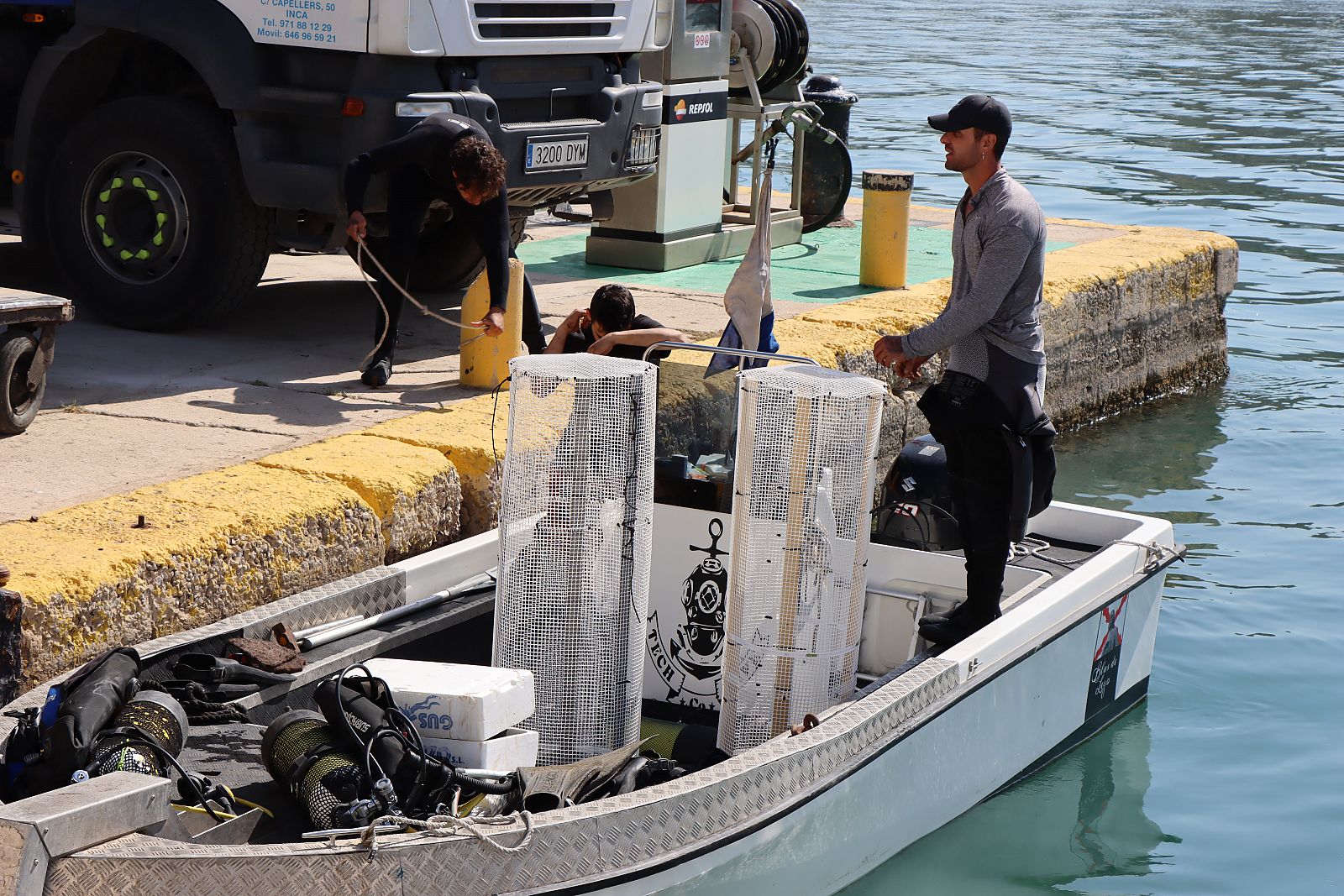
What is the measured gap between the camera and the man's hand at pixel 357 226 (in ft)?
22.6

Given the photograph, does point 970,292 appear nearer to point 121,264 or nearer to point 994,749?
point 994,749

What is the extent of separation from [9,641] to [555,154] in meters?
4.20

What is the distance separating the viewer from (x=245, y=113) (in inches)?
287

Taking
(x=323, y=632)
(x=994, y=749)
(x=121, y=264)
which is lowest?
(x=994, y=749)

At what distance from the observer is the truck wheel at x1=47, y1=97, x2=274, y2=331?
7.45m

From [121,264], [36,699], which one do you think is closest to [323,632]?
[36,699]

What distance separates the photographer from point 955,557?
227 inches

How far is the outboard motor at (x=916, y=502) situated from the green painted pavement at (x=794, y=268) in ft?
10.8

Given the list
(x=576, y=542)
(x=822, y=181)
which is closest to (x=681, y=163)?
(x=822, y=181)

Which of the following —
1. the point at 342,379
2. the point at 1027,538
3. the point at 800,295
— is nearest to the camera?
the point at 1027,538

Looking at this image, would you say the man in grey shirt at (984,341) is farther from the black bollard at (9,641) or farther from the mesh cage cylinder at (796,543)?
the black bollard at (9,641)

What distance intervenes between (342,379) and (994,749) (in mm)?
3423

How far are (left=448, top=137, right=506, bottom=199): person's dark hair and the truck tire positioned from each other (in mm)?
1782

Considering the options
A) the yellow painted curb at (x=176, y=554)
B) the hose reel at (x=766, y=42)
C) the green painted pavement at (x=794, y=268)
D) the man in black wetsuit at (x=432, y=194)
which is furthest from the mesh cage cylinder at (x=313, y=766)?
the hose reel at (x=766, y=42)
